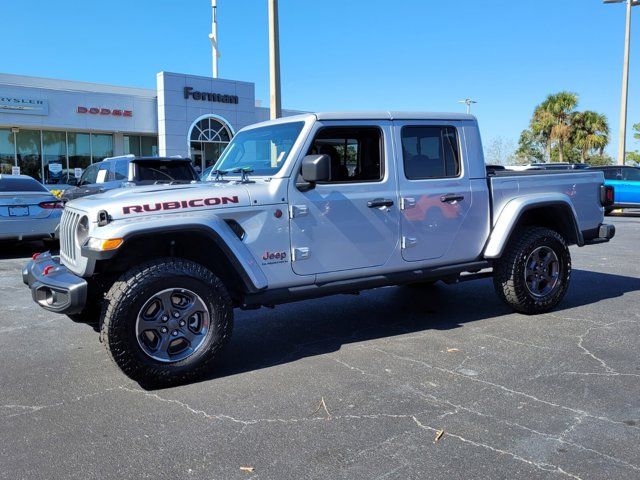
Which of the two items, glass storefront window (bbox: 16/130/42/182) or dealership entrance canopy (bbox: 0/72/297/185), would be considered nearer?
dealership entrance canopy (bbox: 0/72/297/185)

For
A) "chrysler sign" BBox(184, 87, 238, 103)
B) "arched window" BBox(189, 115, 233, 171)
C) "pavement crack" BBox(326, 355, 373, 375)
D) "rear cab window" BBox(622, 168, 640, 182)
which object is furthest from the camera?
"arched window" BBox(189, 115, 233, 171)

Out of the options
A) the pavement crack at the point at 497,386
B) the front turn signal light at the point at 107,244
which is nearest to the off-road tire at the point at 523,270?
the pavement crack at the point at 497,386

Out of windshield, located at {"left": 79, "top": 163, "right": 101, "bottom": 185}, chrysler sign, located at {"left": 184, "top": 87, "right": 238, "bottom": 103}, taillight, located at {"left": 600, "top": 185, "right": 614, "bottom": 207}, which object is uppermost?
chrysler sign, located at {"left": 184, "top": 87, "right": 238, "bottom": 103}

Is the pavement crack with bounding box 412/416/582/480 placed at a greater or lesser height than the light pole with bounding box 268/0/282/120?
lesser

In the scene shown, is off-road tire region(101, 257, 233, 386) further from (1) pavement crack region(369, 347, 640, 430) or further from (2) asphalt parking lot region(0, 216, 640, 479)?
(1) pavement crack region(369, 347, 640, 430)

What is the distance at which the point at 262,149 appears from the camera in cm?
512

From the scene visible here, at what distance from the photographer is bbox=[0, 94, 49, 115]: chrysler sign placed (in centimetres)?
2383

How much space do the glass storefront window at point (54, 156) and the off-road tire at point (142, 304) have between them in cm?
2433

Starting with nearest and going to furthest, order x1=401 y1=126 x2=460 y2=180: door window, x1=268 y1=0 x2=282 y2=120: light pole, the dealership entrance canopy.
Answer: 1. x1=401 y1=126 x2=460 y2=180: door window
2. x1=268 y1=0 x2=282 y2=120: light pole
3. the dealership entrance canopy

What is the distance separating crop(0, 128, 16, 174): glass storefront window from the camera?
24891mm

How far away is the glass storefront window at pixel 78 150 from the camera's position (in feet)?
87.5

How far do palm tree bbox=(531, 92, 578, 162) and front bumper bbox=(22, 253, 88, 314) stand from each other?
1559 inches

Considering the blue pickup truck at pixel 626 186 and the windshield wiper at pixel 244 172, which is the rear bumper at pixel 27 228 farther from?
the blue pickup truck at pixel 626 186

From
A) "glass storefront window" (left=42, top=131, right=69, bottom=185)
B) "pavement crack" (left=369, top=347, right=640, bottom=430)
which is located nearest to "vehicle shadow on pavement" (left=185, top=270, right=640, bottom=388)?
"pavement crack" (left=369, top=347, right=640, bottom=430)
